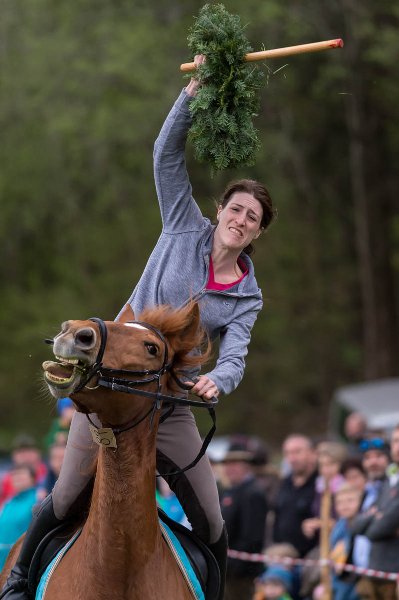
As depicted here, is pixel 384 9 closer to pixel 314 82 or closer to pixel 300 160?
pixel 314 82

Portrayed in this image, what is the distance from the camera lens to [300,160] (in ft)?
105

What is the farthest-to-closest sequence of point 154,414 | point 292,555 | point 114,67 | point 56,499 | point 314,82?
point 114,67
point 314,82
point 292,555
point 56,499
point 154,414

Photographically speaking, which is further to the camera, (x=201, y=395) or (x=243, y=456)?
(x=243, y=456)

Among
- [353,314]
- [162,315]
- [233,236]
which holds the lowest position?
[162,315]

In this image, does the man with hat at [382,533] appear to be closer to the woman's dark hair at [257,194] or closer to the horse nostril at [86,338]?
the woman's dark hair at [257,194]

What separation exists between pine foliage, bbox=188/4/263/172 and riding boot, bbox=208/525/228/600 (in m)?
2.06

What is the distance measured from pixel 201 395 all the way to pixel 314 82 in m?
23.8

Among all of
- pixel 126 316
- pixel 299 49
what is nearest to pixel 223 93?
pixel 299 49

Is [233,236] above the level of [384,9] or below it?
below

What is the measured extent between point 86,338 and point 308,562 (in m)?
6.95

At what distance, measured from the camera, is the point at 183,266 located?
677 cm

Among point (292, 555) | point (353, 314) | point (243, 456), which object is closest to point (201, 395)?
point (292, 555)

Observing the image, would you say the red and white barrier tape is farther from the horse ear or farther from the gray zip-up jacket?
the horse ear

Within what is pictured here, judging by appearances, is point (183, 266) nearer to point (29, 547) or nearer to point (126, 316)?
point (126, 316)
